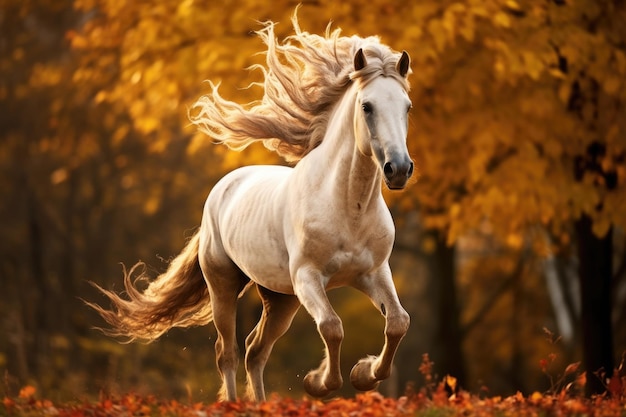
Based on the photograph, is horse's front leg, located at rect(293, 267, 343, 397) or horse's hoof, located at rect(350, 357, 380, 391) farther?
horse's hoof, located at rect(350, 357, 380, 391)

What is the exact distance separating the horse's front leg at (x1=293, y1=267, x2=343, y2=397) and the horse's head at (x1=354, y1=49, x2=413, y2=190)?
85 cm

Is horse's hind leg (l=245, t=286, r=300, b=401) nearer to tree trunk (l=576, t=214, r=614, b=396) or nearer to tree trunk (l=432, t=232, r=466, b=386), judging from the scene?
tree trunk (l=576, t=214, r=614, b=396)

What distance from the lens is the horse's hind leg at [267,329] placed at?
830 centimetres

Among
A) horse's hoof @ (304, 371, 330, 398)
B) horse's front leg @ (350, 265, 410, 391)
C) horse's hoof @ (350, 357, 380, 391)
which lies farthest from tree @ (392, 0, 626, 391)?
horse's hoof @ (304, 371, 330, 398)

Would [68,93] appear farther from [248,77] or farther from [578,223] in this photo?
[578,223]

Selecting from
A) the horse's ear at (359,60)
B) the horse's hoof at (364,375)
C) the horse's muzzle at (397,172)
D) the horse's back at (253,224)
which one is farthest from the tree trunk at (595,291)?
the horse's muzzle at (397,172)

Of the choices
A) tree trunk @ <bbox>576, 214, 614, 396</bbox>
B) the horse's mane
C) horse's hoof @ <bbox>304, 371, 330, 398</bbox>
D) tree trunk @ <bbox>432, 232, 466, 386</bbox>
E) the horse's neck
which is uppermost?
the horse's mane

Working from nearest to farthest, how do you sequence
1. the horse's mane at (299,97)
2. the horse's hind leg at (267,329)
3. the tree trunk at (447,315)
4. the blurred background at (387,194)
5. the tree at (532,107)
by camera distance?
the horse's mane at (299,97)
the horse's hind leg at (267,329)
the tree at (532,107)
the blurred background at (387,194)
the tree trunk at (447,315)

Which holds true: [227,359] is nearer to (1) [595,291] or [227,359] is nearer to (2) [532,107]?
(2) [532,107]

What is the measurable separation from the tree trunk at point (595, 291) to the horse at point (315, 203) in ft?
16.4

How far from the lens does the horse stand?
6672 mm

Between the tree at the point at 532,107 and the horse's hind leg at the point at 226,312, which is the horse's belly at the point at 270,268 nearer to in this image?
the horse's hind leg at the point at 226,312

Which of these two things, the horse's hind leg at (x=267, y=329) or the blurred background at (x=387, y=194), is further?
the blurred background at (x=387, y=194)

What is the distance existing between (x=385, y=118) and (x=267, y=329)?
253cm
